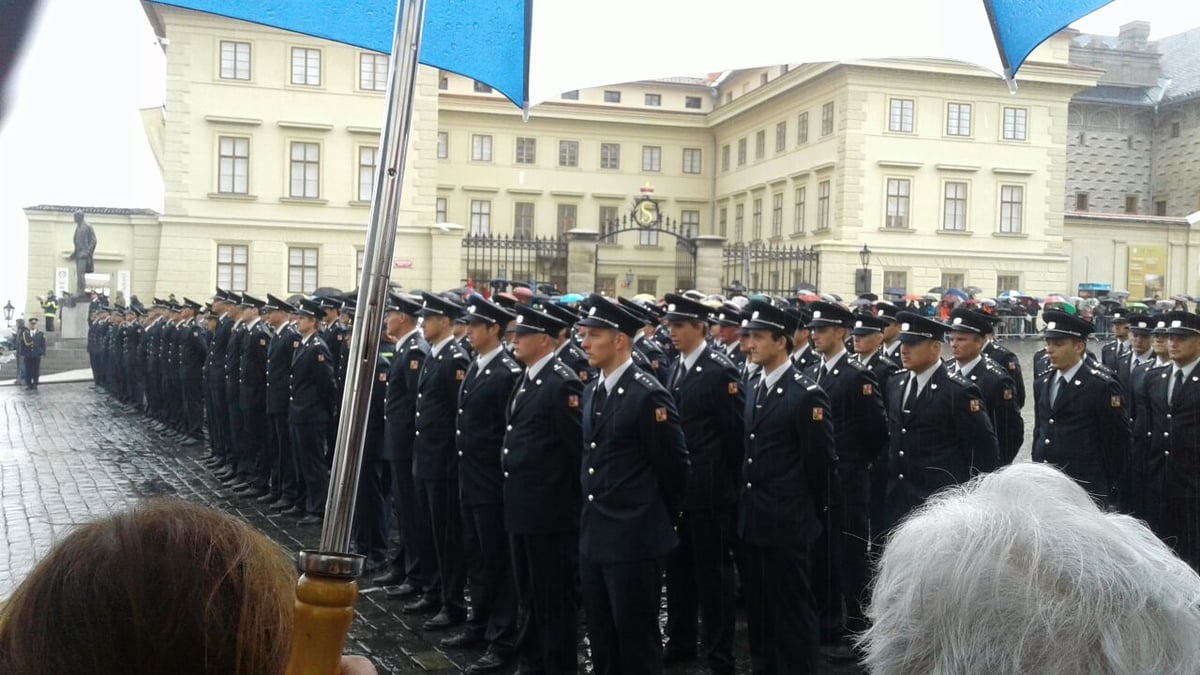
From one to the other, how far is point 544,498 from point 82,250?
106 feet

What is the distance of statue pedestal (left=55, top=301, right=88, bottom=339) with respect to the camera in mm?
32875

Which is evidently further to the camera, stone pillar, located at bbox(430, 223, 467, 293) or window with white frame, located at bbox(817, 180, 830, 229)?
window with white frame, located at bbox(817, 180, 830, 229)

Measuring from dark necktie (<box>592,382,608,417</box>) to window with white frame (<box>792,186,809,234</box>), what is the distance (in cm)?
3952

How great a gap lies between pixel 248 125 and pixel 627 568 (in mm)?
34648

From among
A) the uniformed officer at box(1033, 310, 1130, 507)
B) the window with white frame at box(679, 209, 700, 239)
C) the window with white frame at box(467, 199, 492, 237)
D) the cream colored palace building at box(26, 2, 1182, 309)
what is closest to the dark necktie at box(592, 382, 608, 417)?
the uniformed officer at box(1033, 310, 1130, 507)

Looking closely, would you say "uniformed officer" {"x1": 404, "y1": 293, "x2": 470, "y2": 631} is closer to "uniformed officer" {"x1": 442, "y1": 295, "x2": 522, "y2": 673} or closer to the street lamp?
"uniformed officer" {"x1": 442, "y1": 295, "x2": 522, "y2": 673}

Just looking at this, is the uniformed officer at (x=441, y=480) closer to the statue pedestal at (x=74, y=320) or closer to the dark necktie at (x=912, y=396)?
the dark necktie at (x=912, y=396)

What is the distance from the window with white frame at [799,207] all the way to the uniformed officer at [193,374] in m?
31.7

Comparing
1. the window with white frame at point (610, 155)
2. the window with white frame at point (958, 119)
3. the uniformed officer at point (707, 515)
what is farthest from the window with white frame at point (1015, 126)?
the uniformed officer at point (707, 515)

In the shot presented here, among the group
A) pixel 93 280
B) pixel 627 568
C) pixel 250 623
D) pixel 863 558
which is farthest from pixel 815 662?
pixel 93 280

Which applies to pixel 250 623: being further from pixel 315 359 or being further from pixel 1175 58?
pixel 1175 58

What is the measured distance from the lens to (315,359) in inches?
392

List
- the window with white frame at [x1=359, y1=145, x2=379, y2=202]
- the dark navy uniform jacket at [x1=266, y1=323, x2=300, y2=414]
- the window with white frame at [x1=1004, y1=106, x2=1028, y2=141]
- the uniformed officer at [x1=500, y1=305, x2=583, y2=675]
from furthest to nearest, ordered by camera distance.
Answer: the window with white frame at [x1=1004, y1=106, x2=1028, y2=141], the window with white frame at [x1=359, y1=145, x2=379, y2=202], the dark navy uniform jacket at [x1=266, y1=323, x2=300, y2=414], the uniformed officer at [x1=500, y1=305, x2=583, y2=675]

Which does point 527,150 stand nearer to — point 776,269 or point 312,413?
point 776,269
